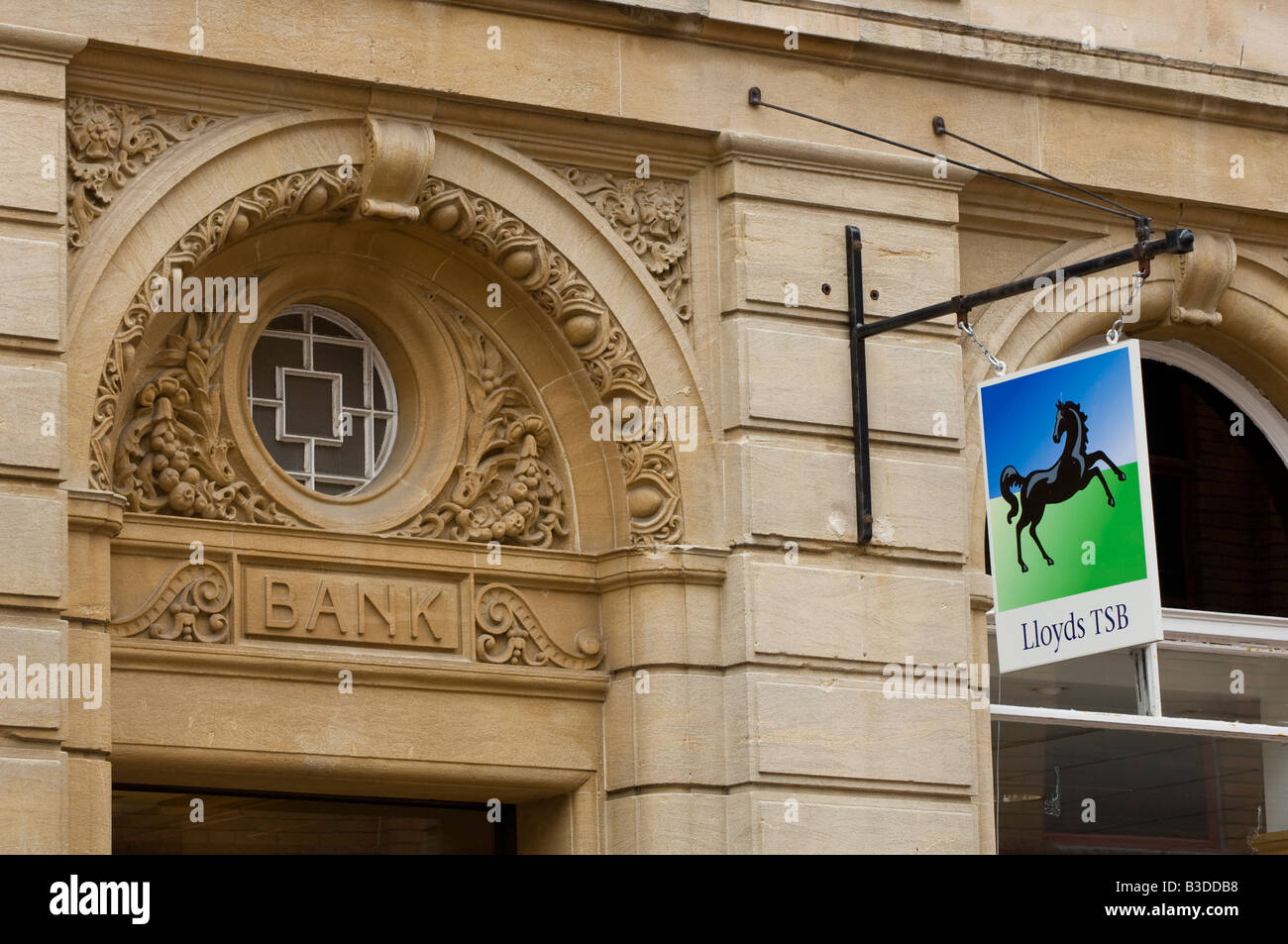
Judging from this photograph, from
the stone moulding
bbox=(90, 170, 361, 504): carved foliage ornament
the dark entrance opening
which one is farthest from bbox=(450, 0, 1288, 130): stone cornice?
the dark entrance opening

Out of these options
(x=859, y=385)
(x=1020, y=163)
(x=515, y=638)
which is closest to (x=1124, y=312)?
(x=1020, y=163)

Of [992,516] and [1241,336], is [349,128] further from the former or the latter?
[1241,336]

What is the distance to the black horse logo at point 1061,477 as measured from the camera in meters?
13.1

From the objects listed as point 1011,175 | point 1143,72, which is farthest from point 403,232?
point 1143,72

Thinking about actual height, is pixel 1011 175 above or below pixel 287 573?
above

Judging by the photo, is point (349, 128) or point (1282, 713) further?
point (1282, 713)

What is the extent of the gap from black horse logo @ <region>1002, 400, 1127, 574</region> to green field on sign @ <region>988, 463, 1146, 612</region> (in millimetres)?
27

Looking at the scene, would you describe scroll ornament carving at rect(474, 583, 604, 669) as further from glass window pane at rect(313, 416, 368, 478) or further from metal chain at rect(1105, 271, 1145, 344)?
metal chain at rect(1105, 271, 1145, 344)

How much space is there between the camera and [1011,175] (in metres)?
14.8

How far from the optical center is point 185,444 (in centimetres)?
1284

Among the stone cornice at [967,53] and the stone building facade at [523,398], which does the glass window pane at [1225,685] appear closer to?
the stone building facade at [523,398]

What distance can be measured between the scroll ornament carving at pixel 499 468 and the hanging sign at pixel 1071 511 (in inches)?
90.1

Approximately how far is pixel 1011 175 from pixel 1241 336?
6.77 feet

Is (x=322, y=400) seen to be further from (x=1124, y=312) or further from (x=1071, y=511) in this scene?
(x=1124, y=312)
